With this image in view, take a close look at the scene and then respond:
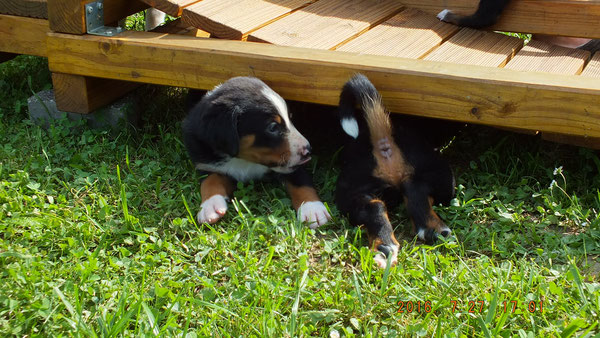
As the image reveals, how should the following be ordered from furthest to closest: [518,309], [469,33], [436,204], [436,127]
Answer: [469,33], [436,127], [436,204], [518,309]

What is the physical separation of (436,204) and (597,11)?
1517 mm

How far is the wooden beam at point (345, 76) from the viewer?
2.63 metres

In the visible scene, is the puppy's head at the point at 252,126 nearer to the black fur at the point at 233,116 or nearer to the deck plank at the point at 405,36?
the black fur at the point at 233,116

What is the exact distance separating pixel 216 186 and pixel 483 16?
1.83 m

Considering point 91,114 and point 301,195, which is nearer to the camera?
point 301,195

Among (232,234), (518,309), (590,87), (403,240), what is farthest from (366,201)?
(590,87)

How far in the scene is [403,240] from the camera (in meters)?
2.69

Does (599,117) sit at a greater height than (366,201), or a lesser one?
greater

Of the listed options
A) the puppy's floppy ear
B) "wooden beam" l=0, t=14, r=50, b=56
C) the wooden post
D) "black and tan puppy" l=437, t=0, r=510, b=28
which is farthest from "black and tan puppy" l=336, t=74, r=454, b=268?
"wooden beam" l=0, t=14, r=50, b=56

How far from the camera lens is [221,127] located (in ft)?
9.48

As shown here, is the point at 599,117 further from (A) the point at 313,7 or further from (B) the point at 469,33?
(A) the point at 313,7

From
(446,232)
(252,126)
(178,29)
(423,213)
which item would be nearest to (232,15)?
(178,29)

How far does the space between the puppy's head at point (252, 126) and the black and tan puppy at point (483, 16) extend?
4.51ft
